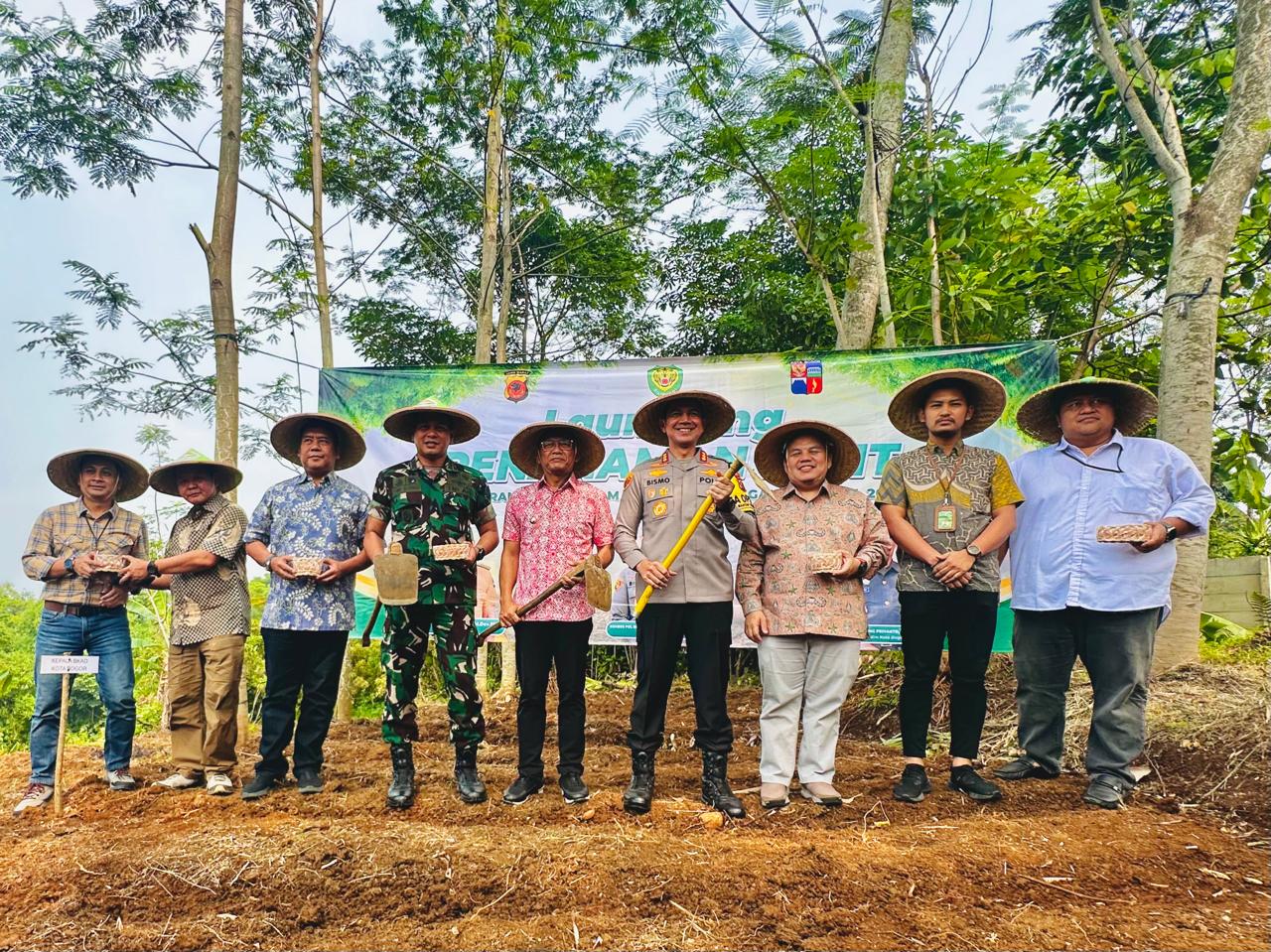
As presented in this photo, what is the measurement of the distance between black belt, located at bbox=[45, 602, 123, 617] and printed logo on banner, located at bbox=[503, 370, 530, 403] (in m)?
2.43

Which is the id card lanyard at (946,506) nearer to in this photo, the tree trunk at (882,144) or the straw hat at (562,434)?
the straw hat at (562,434)

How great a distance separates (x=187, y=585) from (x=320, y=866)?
176 centimetres

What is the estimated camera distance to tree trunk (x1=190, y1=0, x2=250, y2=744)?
518 cm

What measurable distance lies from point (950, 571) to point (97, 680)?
3761 mm

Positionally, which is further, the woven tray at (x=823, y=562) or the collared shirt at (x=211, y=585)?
the collared shirt at (x=211, y=585)

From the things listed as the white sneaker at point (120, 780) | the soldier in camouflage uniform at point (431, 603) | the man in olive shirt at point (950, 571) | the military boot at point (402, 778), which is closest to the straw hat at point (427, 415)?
the soldier in camouflage uniform at point (431, 603)

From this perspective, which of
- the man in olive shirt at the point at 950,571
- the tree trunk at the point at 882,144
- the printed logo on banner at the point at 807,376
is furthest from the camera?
the tree trunk at the point at 882,144

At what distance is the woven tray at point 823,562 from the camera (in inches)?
124

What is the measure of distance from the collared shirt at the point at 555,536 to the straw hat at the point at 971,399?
4.64ft

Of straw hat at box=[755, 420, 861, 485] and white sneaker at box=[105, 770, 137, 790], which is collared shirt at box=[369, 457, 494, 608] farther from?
white sneaker at box=[105, 770, 137, 790]

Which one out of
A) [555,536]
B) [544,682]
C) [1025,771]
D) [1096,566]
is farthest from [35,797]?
[1096,566]

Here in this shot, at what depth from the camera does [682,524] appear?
3.32 metres

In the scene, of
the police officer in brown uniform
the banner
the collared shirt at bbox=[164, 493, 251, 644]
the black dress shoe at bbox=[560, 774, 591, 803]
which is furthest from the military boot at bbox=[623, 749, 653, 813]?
the collared shirt at bbox=[164, 493, 251, 644]

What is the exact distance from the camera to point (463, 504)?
3570mm
